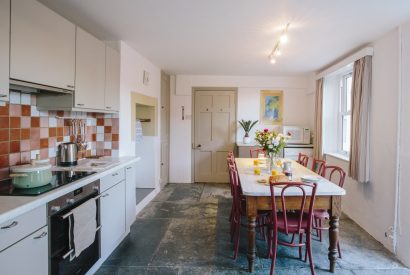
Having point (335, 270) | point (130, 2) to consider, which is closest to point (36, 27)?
point (130, 2)

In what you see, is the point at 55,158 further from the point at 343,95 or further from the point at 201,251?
the point at 343,95

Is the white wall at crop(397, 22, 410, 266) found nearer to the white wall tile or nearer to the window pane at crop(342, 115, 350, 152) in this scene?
the window pane at crop(342, 115, 350, 152)

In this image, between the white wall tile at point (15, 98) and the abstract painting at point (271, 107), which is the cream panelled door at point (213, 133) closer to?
the abstract painting at point (271, 107)

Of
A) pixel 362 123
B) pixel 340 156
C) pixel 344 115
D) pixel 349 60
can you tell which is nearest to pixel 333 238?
pixel 362 123

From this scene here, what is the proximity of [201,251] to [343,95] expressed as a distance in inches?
137

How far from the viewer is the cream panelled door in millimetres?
5777

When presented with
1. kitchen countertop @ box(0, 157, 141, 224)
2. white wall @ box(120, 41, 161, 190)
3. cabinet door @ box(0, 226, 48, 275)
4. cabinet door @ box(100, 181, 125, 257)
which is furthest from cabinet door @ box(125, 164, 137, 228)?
cabinet door @ box(0, 226, 48, 275)

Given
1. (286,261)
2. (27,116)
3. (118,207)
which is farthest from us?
(118,207)

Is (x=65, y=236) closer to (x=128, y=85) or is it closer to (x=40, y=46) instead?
(x=40, y=46)

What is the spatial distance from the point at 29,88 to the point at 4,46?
55cm

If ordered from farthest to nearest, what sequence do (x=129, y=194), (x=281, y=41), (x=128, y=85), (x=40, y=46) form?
(x=128, y=85) → (x=281, y=41) → (x=129, y=194) → (x=40, y=46)

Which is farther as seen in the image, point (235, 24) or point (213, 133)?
point (213, 133)

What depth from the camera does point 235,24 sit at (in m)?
2.74

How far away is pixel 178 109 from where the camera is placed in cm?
574
